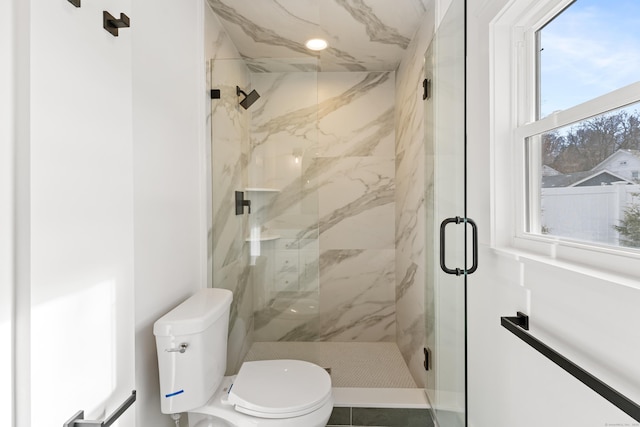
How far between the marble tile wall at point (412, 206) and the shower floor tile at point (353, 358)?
107 mm

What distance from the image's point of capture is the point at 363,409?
1.94 metres

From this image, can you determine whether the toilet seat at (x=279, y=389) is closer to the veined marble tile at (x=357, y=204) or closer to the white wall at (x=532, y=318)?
the white wall at (x=532, y=318)

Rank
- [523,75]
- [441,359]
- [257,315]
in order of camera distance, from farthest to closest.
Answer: [257,315] < [441,359] < [523,75]

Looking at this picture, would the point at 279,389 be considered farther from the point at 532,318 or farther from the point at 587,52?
the point at 587,52

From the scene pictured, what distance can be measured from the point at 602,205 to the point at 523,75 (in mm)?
600

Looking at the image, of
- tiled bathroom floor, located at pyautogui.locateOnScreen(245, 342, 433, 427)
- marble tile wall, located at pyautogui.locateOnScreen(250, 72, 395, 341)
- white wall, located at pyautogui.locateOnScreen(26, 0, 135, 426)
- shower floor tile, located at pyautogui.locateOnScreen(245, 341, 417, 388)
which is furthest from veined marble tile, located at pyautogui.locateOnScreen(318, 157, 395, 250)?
white wall, located at pyautogui.locateOnScreen(26, 0, 135, 426)

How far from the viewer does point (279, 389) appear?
1.59 meters

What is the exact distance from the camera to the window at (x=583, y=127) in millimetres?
878

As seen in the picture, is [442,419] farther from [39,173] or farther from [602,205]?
[39,173]

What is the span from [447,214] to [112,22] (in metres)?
1.34

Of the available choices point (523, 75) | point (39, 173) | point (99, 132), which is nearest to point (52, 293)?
point (39, 173)

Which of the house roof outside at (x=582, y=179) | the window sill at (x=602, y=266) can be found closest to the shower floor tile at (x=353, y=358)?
the window sill at (x=602, y=266)

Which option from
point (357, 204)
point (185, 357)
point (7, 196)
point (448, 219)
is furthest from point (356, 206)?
point (7, 196)

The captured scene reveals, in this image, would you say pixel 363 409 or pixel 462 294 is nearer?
pixel 462 294
